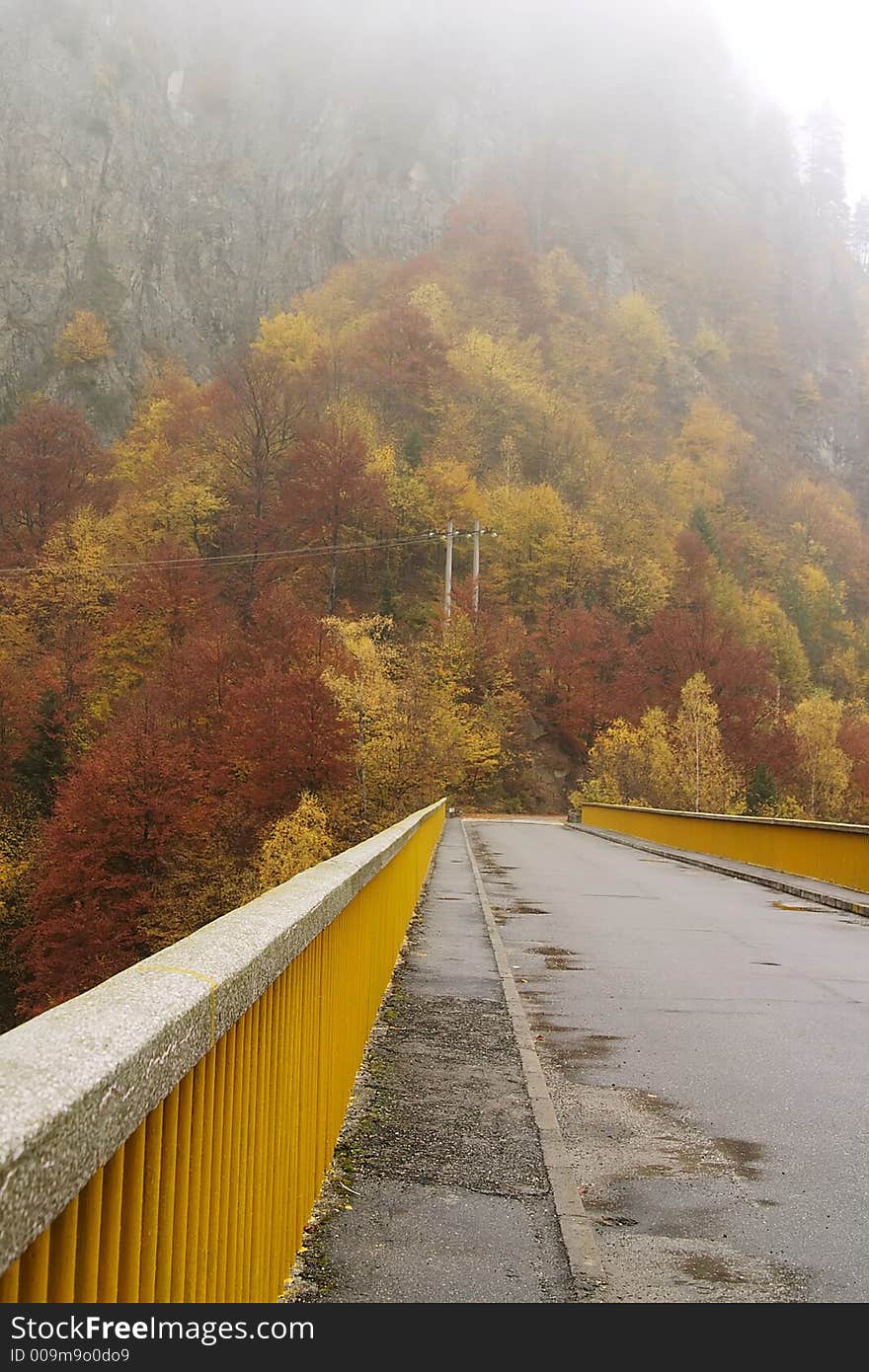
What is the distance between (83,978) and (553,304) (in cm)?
11110

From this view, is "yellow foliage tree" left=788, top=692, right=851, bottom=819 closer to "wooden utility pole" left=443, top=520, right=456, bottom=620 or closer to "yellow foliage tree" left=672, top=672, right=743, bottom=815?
"yellow foliage tree" left=672, top=672, right=743, bottom=815

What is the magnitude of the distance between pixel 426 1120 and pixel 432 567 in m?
87.9

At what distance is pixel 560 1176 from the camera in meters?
5.91

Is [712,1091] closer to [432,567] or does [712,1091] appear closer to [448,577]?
[448,577]

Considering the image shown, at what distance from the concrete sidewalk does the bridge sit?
0.02 metres

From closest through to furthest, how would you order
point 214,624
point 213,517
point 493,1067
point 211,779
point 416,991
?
point 493,1067 < point 416,991 < point 211,779 < point 214,624 < point 213,517

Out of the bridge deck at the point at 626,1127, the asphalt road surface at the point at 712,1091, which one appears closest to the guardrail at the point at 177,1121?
the bridge deck at the point at 626,1127

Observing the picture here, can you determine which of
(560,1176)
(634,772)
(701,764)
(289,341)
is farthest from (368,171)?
(560,1176)

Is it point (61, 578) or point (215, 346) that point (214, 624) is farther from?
point (215, 346)

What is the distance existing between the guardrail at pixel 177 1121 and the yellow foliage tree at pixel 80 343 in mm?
122717

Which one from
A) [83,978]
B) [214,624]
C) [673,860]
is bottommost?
[83,978]
